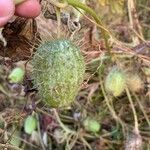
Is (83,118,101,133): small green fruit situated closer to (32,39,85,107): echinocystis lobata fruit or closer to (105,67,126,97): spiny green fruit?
(105,67,126,97): spiny green fruit

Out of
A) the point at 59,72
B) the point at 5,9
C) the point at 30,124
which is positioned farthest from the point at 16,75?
the point at 5,9

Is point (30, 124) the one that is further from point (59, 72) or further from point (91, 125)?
point (59, 72)

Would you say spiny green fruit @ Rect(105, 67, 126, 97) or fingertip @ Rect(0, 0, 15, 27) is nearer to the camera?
fingertip @ Rect(0, 0, 15, 27)

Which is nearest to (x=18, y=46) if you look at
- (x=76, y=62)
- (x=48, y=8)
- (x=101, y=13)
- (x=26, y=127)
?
(x=48, y=8)

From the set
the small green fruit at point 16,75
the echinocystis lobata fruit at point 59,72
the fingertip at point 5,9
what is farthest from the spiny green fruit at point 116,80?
the fingertip at point 5,9

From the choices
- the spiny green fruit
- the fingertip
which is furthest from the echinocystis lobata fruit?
the spiny green fruit
